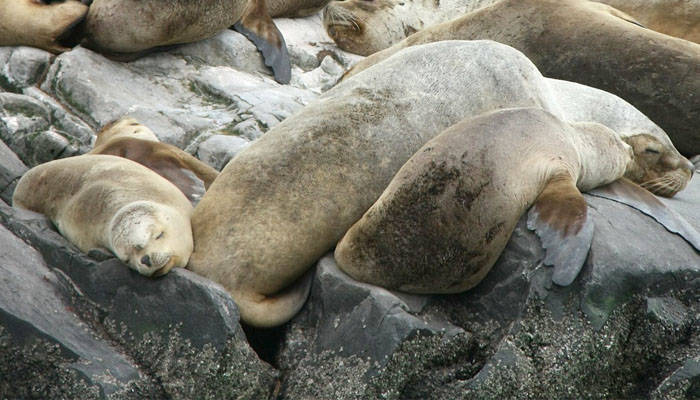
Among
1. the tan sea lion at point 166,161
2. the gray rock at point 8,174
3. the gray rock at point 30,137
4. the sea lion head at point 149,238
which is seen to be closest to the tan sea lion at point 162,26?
the gray rock at point 30,137

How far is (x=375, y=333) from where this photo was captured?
4.15m

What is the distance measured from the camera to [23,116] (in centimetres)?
679

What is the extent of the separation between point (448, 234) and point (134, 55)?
4328 mm

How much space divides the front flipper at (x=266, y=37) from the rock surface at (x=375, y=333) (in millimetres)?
3897

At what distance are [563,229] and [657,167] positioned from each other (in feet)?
6.23

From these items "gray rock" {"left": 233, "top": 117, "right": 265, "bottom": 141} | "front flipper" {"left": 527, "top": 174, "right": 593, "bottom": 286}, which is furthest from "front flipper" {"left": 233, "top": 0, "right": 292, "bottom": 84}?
"front flipper" {"left": 527, "top": 174, "right": 593, "bottom": 286}

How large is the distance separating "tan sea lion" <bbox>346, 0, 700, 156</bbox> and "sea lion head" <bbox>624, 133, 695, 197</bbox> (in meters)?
0.96

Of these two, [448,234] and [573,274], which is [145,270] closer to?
[448,234]

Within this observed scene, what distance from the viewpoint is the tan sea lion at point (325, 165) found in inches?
182

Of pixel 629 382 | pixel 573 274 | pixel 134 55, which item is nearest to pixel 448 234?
pixel 573 274

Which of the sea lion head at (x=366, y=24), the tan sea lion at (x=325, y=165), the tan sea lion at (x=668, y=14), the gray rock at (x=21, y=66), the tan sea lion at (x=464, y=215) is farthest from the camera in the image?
the sea lion head at (x=366, y=24)

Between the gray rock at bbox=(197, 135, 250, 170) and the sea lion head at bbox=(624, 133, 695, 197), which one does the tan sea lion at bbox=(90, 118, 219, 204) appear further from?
the sea lion head at bbox=(624, 133, 695, 197)

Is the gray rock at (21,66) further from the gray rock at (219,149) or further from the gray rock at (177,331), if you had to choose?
the gray rock at (177,331)

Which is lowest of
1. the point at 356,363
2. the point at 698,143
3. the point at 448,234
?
the point at 698,143
